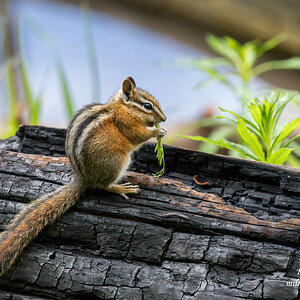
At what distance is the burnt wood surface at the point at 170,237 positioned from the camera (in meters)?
1.75

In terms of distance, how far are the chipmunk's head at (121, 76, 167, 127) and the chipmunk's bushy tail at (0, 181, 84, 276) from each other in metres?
0.53

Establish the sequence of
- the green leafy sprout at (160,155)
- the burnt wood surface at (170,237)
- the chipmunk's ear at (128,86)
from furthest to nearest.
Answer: the chipmunk's ear at (128,86)
the green leafy sprout at (160,155)
the burnt wood surface at (170,237)

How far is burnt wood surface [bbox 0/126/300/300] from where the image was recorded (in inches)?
69.1

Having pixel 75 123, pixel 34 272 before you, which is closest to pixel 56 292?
pixel 34 272

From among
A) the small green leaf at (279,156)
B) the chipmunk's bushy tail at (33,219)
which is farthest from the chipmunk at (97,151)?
the small green leaf at (279,156)

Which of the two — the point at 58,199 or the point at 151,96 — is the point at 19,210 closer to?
the point at 58,199

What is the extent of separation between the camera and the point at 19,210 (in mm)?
1974

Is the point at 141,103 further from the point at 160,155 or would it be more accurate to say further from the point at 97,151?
the point at 97,151

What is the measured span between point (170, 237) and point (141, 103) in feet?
2.54

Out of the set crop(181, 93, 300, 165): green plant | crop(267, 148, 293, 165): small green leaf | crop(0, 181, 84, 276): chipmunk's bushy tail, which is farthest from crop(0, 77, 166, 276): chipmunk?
crop(267, 148, 293, 165): small green leaf

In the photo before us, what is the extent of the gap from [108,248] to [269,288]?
0.72 m

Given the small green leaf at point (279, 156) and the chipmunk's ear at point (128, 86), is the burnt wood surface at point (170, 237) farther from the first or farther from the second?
the chipmunk's ear at point (128, 86)

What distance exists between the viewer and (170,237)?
187cm

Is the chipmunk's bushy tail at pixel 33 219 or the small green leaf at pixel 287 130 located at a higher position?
the small green leaf at pixel 287 130
